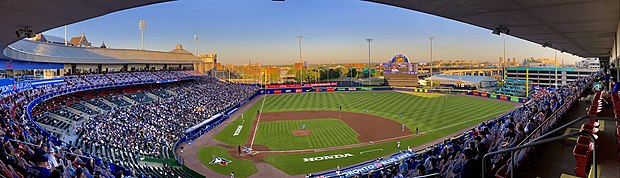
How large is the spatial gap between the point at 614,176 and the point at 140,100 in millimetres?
36617

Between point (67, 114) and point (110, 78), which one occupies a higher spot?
point (110, 78)

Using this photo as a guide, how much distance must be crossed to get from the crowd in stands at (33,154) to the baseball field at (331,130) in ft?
28.2

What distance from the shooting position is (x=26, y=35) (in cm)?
721

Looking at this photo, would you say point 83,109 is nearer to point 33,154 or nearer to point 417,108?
point 33,154

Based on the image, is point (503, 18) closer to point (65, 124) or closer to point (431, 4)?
point (431, 4)

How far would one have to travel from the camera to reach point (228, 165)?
20078 millimetres

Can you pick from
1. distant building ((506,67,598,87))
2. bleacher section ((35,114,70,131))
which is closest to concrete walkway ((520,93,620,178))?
bleacher section ((35,114,70,131))

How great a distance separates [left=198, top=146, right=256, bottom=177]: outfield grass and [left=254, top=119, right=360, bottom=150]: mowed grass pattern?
11.1 ft

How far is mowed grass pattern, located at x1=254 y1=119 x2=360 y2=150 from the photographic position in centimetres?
2488

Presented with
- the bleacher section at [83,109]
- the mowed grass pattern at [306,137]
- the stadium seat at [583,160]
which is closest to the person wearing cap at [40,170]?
the stadium seat at [583,160]

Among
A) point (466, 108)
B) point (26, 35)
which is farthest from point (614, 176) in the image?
point (466, 108)

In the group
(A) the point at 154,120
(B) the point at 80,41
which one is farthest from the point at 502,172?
(B) the point at 80,41

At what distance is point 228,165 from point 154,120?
445 inches

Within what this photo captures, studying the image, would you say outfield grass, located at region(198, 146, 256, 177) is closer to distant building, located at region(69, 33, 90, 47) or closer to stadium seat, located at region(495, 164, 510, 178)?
stadium seat, located at region(495, 164, 510, 178)
